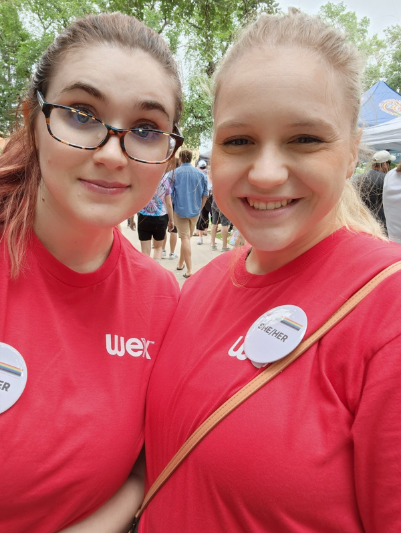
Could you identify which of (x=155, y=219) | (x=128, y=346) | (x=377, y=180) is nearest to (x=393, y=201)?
(x=377, y=180)

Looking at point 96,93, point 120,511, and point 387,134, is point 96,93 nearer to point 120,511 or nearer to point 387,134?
point 120,511

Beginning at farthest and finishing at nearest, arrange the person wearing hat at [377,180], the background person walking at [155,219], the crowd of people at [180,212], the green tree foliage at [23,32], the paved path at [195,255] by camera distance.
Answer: the green tree foliage at [23,32]
the paved path at [195,255]
the crowd of people at [180,212]
the background person walking at [155,219]
the person wearing hat at [377,180]

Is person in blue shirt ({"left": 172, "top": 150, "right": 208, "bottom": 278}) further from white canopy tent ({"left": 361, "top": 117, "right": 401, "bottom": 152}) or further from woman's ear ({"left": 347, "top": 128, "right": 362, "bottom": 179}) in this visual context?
woman's ear ({"left": 347, "top": 128, "right": 362, "bottom": 179})

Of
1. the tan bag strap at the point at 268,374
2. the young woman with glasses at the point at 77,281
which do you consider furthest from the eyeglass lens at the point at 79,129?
the tan bag strap at the point at 268,374

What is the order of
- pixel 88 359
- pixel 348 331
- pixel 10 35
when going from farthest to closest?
pixel 10 35, pixel 88 359, pixel 348 331

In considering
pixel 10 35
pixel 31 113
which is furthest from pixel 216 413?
pixel 10 35

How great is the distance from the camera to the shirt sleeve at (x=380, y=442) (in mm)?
787

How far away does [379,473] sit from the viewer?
81cm

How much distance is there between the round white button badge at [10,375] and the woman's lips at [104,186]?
1.74 ft

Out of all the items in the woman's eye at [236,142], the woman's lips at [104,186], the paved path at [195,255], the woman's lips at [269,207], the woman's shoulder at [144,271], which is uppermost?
→ the woman's eye at [236,142]

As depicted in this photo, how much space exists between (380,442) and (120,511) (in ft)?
2.96

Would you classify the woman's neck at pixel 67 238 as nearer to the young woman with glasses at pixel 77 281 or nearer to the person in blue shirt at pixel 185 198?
the young woman with glasses at pixel 77 281

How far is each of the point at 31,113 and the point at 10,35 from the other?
20.6m

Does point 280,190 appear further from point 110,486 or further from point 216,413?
point 110,486
